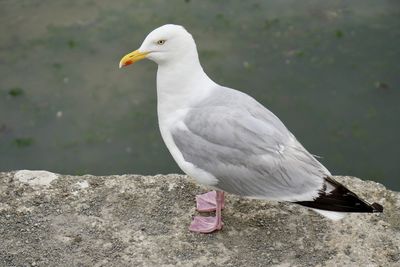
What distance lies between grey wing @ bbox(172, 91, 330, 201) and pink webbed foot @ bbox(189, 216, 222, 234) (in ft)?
0.70

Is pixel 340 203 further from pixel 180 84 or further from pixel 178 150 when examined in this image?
→ pixel 180 84

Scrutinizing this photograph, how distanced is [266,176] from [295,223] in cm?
36

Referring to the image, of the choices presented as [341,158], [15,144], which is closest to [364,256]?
[341,158]

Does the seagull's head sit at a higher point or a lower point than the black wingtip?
higher

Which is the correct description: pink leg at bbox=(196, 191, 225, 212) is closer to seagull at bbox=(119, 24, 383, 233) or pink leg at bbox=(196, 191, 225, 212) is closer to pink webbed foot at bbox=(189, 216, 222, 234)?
pink webbed foot at bbox=(189, 216, 222, 234)

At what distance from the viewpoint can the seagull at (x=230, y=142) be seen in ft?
7.86

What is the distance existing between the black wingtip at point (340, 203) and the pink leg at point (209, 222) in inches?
15.3

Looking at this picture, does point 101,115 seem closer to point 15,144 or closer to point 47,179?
point 15,144

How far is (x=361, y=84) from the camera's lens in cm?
443

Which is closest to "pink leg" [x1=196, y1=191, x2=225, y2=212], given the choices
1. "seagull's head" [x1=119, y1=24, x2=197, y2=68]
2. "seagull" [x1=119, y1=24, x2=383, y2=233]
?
"seagull" [x1=119, y1=24, x2=383, y2=233]

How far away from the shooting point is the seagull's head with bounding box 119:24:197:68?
8.05ft

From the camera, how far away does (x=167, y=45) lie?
2.48m

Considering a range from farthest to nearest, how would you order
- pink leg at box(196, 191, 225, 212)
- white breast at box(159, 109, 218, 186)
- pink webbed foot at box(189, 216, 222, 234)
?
pink leg at box(196, 191, 225, 212)
pink webbed foot at box(189, 216, 222, 234)
white breast at box(159, 109, 218, 186)

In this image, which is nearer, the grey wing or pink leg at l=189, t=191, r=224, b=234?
the grey wing
